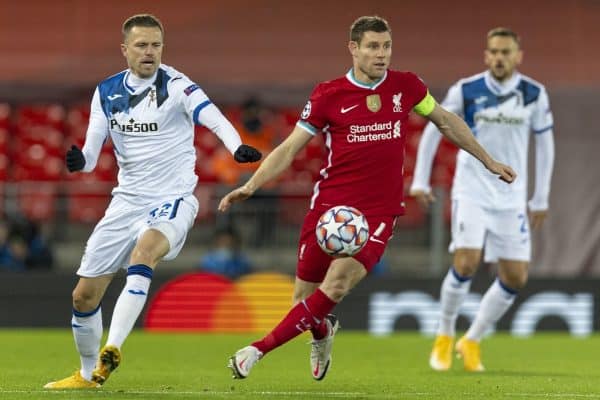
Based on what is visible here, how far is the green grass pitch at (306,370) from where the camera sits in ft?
29.0

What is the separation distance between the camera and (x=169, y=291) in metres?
16.6

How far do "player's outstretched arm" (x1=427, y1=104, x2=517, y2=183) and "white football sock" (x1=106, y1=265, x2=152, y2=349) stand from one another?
85.5 inches

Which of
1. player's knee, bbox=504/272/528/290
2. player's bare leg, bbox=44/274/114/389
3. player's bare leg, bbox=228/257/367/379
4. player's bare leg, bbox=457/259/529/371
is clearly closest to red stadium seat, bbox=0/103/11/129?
player's bare leg, bbox=457/259/529/371

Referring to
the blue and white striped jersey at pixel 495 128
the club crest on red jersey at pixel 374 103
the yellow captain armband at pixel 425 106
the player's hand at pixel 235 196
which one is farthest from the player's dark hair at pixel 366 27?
the blue and white striped jersey at pixel 495 128

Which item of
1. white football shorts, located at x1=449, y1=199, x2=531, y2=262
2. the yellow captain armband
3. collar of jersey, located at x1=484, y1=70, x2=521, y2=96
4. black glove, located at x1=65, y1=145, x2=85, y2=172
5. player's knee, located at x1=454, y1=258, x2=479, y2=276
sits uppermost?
the yellow captain armband

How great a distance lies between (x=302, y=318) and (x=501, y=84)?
3721mm

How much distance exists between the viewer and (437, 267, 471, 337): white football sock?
37.6ft

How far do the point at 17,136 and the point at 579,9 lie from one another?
26.5ft

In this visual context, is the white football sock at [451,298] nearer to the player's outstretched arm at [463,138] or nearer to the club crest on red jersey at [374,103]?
the player's outstretched arm at [463,138]

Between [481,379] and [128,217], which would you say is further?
[481,379]

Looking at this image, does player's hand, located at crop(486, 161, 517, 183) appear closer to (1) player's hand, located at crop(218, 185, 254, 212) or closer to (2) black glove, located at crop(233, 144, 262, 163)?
(2) black glove, located at crop(233, 144, 262, 163)

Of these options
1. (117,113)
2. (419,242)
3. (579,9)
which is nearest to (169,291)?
(419,242)

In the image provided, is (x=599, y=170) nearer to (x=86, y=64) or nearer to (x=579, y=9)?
(x=579, y=9)

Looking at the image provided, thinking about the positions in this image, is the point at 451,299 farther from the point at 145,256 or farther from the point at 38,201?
the point at 38,201
